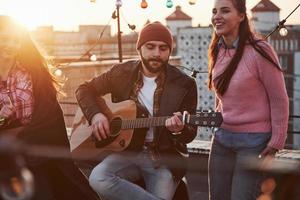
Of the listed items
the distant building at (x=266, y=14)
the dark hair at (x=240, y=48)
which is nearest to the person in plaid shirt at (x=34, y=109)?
the dark hair at (x=240, y=48)

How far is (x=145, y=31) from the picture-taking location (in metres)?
4.02

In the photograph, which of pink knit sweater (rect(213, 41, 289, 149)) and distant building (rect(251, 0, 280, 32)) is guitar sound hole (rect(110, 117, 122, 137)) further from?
distant building (rect(251, 0, 280, 32))

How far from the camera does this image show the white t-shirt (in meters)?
3.98

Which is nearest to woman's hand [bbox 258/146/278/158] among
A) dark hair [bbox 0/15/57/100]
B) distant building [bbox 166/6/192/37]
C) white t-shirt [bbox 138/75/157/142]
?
white t-shirt [bbox 138/75/157/142]

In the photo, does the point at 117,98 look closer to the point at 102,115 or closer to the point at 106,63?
the point at 102,115

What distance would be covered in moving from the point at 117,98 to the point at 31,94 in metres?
0.90

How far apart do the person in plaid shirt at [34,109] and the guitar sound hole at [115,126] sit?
0.59 m

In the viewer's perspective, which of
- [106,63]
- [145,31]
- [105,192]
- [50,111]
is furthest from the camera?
[106,63]

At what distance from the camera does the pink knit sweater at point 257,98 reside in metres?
3.17

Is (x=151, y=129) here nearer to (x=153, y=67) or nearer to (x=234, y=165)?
(x=153, y=67)

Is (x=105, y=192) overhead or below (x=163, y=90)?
below

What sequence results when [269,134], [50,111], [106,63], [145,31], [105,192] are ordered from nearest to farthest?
[269,134]
[50,111]
[105,192]
[145,31]
[106,63]

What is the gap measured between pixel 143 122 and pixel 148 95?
0.20m

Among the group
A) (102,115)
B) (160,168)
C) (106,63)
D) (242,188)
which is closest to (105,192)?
(160,168)
